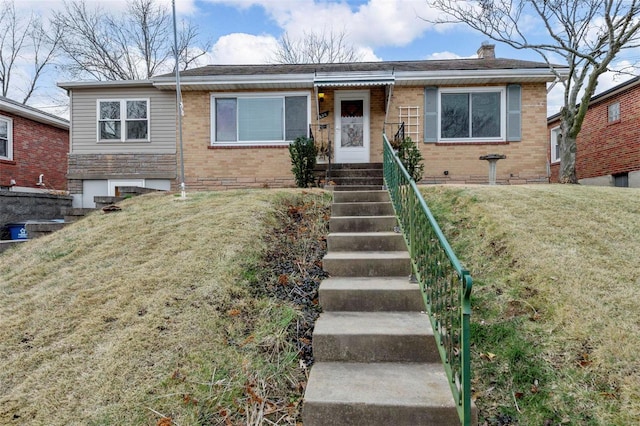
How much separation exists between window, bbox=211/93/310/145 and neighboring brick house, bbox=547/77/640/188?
1024 cm

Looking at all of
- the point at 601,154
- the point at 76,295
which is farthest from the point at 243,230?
the point at 601,154

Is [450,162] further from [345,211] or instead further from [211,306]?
[211,306]

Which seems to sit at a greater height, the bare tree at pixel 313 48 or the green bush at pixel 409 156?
the bare tree at pixel 313 48

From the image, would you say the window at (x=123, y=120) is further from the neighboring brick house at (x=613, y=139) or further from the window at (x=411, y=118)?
the neighboring brick house at (x=613, y=139)

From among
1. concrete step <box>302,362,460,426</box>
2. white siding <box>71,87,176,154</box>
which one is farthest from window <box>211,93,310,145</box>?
concrete step <box>302,362,460,426</box>

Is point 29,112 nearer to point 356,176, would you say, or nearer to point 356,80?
point 356,80

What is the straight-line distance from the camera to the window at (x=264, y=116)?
11.1 meters

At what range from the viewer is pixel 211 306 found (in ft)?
11.0

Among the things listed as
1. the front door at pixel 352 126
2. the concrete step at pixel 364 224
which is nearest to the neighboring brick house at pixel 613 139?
the front door at pixel 352 126

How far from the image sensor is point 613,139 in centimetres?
1297

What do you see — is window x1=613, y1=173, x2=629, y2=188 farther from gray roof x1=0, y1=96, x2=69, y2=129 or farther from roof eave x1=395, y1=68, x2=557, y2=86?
gray roof x1=0, y1=96, x2=69, y2=129

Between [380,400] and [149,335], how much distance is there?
1853 mm

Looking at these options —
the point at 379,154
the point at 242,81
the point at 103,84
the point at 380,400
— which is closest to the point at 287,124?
the point at 242,81

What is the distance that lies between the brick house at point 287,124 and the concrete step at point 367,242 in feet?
20.6
